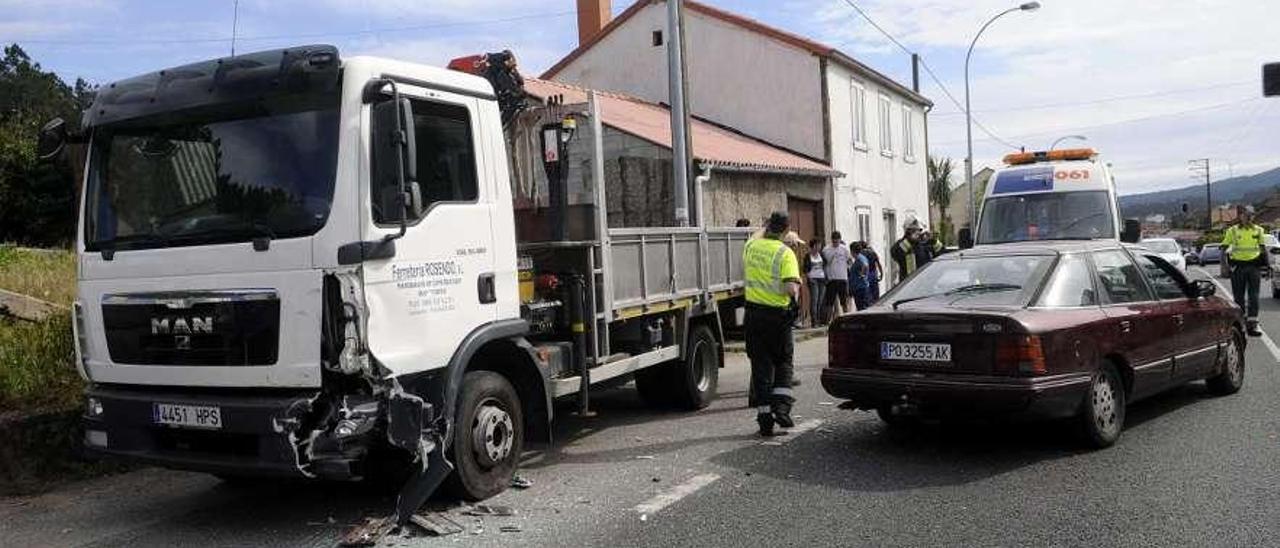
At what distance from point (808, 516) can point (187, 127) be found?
385cm

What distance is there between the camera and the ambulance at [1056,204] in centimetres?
1348

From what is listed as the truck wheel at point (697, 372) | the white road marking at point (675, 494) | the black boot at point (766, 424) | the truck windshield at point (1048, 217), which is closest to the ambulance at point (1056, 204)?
the truck windshield at point (1048, 217)

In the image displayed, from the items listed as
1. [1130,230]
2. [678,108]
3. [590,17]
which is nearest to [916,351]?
[678,108]

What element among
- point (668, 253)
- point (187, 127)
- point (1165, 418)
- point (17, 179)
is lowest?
point (1165, 418)

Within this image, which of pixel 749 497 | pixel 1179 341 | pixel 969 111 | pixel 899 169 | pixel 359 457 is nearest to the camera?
pixel 359 457

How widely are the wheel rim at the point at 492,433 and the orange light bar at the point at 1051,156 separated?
439 inches

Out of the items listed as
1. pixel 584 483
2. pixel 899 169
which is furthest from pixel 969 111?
pixel 584 483

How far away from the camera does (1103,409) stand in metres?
6.42

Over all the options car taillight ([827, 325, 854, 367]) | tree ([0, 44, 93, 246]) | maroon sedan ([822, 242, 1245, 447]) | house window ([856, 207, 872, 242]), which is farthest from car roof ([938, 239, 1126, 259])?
tree ([0, 44, 93, 246])

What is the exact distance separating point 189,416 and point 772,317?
418 centimetres

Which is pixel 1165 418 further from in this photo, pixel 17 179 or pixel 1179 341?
pixel 17 179

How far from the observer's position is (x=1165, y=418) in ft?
24.3

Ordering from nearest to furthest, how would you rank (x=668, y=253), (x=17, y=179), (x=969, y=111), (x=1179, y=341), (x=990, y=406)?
(x=990, y=406) → (x=1179, y=341) → (x=668, y=253) → (x=17, y=179) → (x=969, y=111)

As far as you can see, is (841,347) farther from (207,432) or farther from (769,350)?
(207,432)
